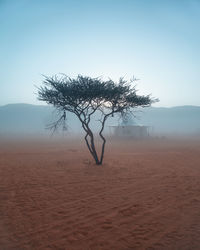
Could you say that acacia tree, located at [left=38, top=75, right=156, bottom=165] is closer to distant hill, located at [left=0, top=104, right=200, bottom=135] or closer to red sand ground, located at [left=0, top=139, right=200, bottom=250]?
red sand ground, located at [left=0, top=139, right=200, bottom=250]

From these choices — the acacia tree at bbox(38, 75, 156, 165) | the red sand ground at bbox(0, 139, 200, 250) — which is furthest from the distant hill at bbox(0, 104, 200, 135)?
the red sand ground at bbox(0, 139, 200, 250)

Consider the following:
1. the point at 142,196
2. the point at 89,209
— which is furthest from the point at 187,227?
the point at 89,209

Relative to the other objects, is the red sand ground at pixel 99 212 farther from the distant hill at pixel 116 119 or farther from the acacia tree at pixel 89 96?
the distant hill at pixel 116 119

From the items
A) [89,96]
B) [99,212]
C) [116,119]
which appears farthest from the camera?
[116,119]

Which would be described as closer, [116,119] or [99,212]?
[99,212]

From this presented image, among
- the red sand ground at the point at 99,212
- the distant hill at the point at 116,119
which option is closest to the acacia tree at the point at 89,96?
the red sand ground at the point at 99,212

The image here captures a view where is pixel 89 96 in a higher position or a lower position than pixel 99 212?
higher

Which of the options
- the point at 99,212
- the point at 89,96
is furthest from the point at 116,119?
the point at 99,212

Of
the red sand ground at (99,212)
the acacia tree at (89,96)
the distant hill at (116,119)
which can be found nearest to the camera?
the red sand ground at (99,212)

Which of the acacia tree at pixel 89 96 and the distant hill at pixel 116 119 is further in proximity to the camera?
the distant hill at pixel 116 119

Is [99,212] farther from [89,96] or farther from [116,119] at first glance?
[116,119]

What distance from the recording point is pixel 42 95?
36.5 ft

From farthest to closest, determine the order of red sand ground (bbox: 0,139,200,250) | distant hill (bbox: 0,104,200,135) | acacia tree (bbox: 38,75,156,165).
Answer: distant hill (bbox: 0,104,200,135), acacia tree (bbox: 38,75,156,165), red sand ground (bbox: 0,139,200,250)

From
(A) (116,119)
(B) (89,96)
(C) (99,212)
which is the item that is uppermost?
(A) (116,119)
